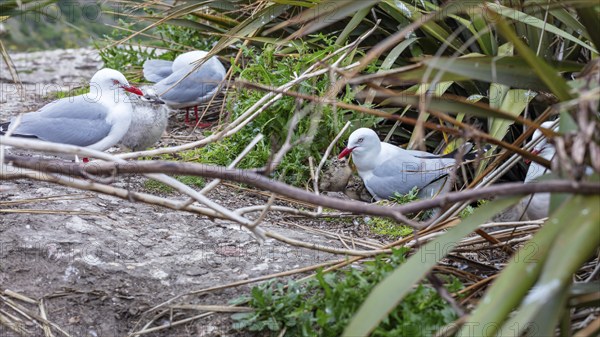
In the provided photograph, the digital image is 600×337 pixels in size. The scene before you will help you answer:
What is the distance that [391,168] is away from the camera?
418 centimetres

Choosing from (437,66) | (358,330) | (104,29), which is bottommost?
(104,29)

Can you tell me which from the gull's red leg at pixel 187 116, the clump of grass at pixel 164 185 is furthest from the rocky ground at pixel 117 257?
the gull's red leg at pixel 187 116

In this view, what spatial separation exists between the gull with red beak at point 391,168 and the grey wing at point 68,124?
1.32 m

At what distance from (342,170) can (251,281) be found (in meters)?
1.69

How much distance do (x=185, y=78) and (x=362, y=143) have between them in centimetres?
142

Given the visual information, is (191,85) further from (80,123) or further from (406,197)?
(406,197)

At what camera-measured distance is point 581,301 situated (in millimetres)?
2018

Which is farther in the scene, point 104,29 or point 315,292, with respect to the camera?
point 104,29

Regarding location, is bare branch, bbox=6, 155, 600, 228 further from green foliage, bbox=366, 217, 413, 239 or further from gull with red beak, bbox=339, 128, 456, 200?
gull with red beak, bbox=339, 128, 456, 200

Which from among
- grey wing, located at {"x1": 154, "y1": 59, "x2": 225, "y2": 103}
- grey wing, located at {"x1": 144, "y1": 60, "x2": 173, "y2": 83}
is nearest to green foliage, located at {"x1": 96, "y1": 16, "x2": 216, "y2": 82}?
grey wing, located at {"x1": 144, "y1": 60, "x2": 173, "y2": 83}

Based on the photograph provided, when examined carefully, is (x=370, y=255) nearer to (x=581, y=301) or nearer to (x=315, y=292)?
(x=315, y=292)

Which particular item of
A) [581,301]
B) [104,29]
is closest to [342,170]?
[581,301]

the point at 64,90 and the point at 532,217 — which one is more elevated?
the point at 532,217

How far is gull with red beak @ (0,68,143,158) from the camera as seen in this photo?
398cm
